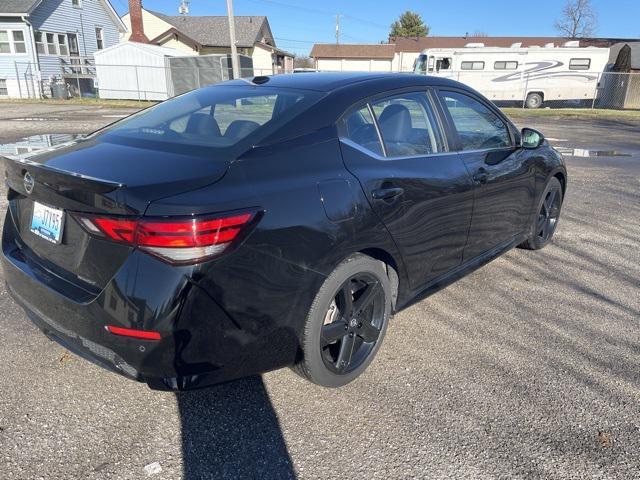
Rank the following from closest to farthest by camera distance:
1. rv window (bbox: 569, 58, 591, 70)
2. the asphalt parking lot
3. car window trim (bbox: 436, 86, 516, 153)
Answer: the asphalt parking lot < car window trim (bbox: 436, 86, 516, 153) < rv window (bbox: 569, 58, 591, 70)

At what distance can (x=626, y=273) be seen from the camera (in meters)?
4.52

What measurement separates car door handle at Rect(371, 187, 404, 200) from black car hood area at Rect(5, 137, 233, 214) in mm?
834

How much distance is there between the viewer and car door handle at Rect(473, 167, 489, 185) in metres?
3.53

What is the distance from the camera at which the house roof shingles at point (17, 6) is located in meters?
25.8

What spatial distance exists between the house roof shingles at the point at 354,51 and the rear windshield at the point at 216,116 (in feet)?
173

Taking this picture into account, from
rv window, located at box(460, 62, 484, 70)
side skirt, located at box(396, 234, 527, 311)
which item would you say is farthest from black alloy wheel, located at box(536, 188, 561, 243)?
rv window, located at box(460, 62, 484, 70)

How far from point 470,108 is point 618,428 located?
7.75ft

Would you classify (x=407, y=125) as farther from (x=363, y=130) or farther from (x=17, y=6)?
(x=17, y=6)

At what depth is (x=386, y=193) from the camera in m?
2.80

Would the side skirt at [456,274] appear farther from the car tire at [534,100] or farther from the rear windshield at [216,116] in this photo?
the car tire at [534,100]

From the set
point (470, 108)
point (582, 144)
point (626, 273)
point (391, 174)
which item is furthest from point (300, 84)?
point (582, 144)

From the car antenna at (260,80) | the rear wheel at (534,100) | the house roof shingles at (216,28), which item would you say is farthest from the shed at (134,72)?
the car antenna at (260,80)

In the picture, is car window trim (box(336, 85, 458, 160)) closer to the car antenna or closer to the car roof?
the car roof

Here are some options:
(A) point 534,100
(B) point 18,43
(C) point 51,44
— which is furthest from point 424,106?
(C) point 51,44
